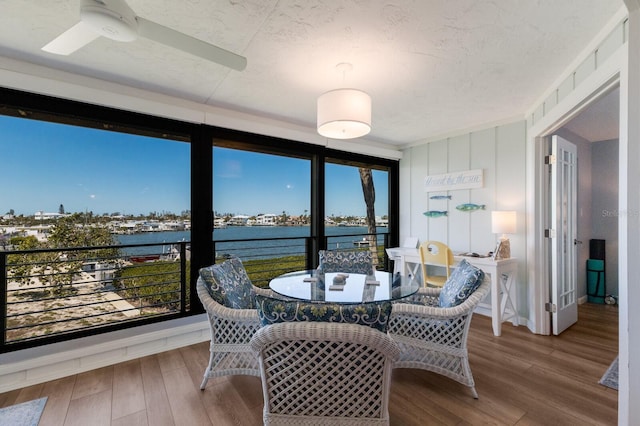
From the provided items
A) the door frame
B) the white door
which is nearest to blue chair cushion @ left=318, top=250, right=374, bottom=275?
the door frame

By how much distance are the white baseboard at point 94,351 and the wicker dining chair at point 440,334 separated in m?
2.01

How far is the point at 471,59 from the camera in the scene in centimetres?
216

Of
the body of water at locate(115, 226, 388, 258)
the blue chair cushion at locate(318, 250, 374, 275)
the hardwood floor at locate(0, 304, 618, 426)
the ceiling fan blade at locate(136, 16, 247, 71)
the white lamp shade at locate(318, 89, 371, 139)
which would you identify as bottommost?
the hardwood floor at locate(0, 304, 618, 426)

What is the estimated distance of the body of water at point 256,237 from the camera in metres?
2.99

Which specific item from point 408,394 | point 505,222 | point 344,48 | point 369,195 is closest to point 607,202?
point 505,222

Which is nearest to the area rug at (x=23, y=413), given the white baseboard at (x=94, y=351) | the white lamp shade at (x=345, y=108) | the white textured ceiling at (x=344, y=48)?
the white baseboard at (x=94, y=351)

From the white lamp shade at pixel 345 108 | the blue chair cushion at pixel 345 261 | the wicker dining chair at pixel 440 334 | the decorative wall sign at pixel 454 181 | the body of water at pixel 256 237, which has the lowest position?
the wicker dining chair at pixel 440 334

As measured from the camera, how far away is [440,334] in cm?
203

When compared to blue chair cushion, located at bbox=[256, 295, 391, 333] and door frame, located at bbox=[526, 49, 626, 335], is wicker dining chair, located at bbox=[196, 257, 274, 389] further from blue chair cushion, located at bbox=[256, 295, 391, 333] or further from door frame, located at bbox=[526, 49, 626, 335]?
door frame, located at bbox=[526, 49, 626, 335]

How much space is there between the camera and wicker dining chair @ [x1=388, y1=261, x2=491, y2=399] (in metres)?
1.97

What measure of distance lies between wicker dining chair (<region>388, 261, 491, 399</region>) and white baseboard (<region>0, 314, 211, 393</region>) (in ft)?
6.58

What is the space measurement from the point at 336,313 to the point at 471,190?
133 inches

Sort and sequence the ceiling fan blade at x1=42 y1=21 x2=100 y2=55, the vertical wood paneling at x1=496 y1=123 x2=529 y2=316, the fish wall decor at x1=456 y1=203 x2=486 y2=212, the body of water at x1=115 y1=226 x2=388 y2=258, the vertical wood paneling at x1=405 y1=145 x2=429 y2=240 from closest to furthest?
the ceiling fan blade at x1=42 y1=21 x2=100 y2=55
the body of water at x1=115 y1=226 x2=388 y2=258
the vertical wood paneling at x1=496 y1=123 x2=529 y2=316
the fish wall decor at x1=456 y1=203 x2=486 y2=212
the vertical wood paneling at x1=405 y1=145 x2=429 y2=240

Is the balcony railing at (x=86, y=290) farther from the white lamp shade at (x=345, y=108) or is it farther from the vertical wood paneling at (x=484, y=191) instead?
the vertical wood paneling at (x=484, y=191)
